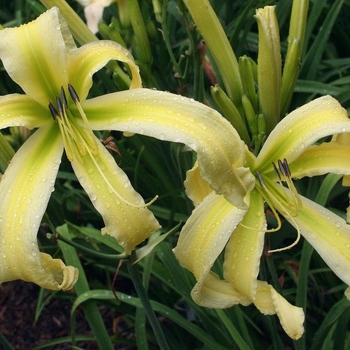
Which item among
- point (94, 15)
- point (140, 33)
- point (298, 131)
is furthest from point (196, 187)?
point (94, 15)

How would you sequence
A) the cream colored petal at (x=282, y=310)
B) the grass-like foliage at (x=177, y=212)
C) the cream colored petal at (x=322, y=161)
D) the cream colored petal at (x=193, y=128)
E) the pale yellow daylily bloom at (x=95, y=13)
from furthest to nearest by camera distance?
1. the pale yellow daylily bloom at (x=95, y=13)
2. the grass-like foliage at (x=177, y=212)
3. the cream colored petal at (x=322, y=161)
4. the cream colored petal at (x=282, y=310)
5. the cream colored petal at (x=193, y=128)

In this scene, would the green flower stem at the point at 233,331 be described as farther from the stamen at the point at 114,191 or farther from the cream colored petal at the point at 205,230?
the stamen at the point at 114,191

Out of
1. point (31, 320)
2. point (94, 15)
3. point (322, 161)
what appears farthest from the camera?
point (31, 320)

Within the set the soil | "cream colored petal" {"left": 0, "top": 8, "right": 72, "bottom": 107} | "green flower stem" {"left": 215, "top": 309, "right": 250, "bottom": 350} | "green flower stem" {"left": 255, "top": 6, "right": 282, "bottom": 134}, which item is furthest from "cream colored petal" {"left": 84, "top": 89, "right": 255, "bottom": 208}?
the soil

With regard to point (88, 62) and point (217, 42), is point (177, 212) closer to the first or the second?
point (217, 42)

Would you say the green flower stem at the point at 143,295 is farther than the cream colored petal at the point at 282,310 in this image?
Yes

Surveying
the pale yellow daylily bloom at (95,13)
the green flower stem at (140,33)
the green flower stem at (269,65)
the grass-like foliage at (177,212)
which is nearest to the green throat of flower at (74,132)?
the grass-like foliage at (177,212)
